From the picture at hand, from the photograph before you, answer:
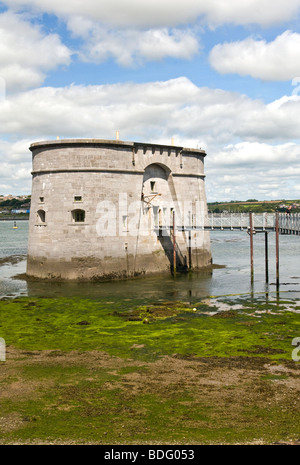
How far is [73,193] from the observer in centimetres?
2928

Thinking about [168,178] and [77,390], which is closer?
[77,390]

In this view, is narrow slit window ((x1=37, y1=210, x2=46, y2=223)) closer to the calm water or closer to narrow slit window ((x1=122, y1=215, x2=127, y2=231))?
the calm water

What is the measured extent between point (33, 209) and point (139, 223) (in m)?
6.80

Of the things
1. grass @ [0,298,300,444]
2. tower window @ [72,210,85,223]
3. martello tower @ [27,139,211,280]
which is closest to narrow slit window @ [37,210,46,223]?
martello tower @ [27,139,211,280]

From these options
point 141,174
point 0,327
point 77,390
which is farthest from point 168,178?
point 77,390

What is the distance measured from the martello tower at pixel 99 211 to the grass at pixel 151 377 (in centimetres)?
899

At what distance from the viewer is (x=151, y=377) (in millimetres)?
12328

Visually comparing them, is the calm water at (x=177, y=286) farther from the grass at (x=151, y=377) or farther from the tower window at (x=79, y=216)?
the grass at (x=151, y=377)

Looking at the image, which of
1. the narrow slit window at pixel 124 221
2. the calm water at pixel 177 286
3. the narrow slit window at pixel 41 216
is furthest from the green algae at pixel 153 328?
the narrow slit window at pixel 41 216

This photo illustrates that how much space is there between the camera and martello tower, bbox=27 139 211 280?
2914cm

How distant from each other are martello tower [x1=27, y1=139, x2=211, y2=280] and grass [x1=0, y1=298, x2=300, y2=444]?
8.99 meters

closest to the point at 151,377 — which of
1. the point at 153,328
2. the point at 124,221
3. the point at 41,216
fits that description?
the point at 153,328

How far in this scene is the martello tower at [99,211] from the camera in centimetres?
2914
